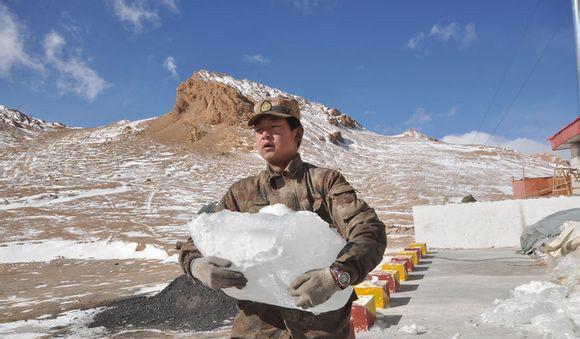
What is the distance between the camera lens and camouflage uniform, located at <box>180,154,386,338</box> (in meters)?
1.66

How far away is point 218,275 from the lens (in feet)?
5.46

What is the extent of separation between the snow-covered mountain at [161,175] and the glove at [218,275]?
848 centimetres

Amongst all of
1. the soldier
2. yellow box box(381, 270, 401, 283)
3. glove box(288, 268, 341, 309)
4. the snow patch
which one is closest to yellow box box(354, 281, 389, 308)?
yellow box box(381, 270, 401, 283)

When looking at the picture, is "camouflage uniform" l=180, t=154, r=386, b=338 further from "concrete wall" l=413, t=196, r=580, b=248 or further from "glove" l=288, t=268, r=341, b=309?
"concrete wall" l=413, t=196, r=580, b=248

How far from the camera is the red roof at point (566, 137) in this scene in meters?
18.0

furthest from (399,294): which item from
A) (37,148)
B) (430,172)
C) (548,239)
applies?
(37,148)

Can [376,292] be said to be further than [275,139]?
Yes

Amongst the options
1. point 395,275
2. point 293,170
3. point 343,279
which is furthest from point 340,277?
point 395,275

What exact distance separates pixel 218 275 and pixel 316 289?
0.40 metres

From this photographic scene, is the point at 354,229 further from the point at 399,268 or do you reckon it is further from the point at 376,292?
the point at 399,268

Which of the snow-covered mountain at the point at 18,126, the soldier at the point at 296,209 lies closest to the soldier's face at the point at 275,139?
the soldier at the point at 296,209

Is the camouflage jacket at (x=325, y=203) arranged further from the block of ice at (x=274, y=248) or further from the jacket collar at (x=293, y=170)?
the block of ice at (x=274, y=248)

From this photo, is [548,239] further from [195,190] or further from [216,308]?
[195,190]

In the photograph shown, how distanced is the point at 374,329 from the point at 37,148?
2368 inches
